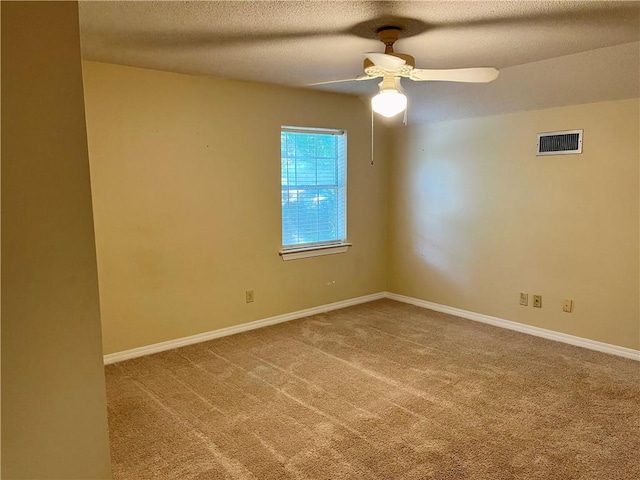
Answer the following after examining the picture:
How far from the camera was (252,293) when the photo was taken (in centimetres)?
431

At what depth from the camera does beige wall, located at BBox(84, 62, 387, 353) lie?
3467mm

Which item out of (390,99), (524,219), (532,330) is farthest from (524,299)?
(390,99)

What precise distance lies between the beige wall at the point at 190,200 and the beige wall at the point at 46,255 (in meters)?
2.64

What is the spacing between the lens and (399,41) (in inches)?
112

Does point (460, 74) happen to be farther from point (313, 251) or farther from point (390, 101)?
point (313, 251)

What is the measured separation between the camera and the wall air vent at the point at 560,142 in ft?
12.3

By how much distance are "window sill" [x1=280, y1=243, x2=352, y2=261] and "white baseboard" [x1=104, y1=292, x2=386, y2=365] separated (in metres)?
0.56

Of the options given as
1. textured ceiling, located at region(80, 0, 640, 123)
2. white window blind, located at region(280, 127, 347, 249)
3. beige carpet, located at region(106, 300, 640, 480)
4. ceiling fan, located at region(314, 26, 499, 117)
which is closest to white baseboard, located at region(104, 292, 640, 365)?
beige carpet, located at region(106, 300, 640, 480)

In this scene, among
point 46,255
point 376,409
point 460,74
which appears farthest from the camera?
point 376,409

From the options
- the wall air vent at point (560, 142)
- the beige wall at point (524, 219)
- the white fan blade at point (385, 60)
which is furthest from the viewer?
the wall air vent at point (560, 142)

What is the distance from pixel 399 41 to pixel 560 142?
185cm

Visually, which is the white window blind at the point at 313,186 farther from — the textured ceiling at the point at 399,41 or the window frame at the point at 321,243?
the textured ceiling at the point at 399,41

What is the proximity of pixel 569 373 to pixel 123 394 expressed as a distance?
3.07 metres

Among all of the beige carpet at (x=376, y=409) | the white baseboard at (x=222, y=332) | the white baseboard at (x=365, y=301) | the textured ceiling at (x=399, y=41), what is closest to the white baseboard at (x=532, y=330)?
the white baseboard at (x=365, y=301)
